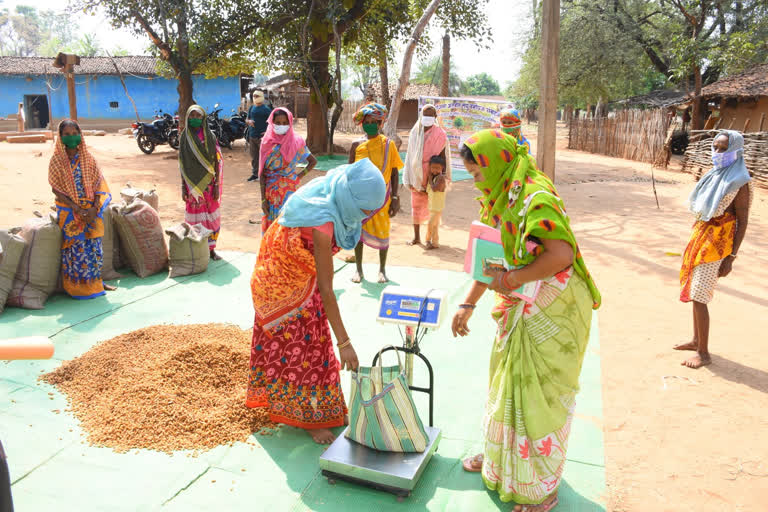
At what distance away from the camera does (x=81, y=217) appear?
498 centimetres

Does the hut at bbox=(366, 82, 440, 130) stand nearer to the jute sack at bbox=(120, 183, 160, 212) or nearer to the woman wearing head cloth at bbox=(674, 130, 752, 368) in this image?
the jute sack at bbox=(120, 183, 160, 212)

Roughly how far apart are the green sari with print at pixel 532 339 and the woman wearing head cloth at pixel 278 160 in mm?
A: 3624

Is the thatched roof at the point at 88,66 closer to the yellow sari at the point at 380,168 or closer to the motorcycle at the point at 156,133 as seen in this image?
the motorcycle at the point at 156,133

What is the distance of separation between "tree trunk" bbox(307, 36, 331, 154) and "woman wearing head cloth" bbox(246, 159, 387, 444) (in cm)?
1261

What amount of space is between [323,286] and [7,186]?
1051cm

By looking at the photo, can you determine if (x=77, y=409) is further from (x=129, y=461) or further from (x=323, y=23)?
(x=323, y=23)

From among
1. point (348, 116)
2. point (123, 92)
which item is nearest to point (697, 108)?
point (348, 116)

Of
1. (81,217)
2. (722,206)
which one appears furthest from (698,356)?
Result: (81,217)

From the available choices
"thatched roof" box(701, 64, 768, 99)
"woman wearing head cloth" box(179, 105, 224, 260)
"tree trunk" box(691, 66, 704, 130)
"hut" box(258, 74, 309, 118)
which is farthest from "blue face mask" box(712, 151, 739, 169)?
"hut" box(258, 74, 309, 118)

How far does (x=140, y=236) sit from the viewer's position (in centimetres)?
572

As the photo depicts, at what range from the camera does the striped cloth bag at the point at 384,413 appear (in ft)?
8.35

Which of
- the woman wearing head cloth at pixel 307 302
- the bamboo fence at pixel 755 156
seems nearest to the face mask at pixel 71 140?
the woman wearing head cloth at pixel 307 302

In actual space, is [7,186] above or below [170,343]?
above

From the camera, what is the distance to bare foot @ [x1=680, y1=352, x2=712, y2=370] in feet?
13.9
